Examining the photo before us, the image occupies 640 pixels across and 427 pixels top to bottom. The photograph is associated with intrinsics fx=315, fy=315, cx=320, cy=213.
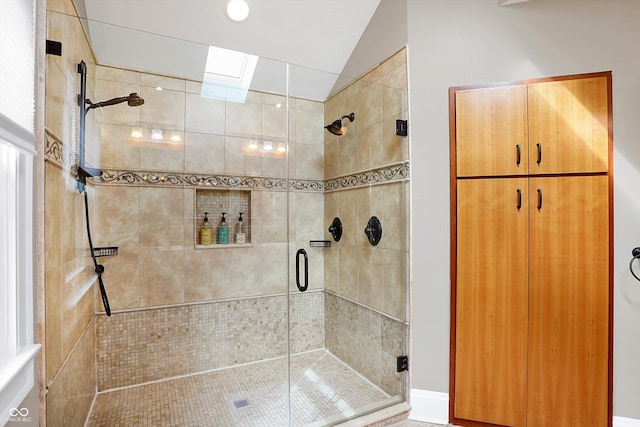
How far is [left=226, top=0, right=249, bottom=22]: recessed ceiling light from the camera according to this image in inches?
86.4

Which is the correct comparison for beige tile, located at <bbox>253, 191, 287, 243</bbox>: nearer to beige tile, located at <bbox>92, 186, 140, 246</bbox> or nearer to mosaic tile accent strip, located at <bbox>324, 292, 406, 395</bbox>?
mosaic tile accent strip, located at <bbox>324, 292, 406, 395</bbox>

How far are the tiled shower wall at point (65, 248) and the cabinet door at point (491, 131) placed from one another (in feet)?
6.80

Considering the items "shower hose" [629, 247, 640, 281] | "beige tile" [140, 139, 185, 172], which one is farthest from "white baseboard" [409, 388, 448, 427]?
"beige tile" [140, 139, 185, 172]

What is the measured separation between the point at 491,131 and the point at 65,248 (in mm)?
2359

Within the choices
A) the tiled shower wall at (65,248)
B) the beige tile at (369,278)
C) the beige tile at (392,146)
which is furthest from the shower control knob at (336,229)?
the tiled shower wall at (65,248)

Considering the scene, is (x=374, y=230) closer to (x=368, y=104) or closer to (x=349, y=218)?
(x=349, y=218)

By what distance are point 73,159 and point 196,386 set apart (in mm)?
1626

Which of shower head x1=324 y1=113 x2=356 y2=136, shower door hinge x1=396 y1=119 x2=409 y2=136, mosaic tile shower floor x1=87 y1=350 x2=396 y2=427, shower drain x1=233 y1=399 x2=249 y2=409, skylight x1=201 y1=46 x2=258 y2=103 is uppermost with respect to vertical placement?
skylight x1=201 y1=46 x2=258 y2=103

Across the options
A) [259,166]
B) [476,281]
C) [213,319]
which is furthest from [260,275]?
[476,281]

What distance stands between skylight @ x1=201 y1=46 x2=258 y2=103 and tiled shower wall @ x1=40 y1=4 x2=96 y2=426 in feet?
2.23

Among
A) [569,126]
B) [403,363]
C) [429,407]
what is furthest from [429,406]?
[569,126]

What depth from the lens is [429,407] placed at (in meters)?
1.94

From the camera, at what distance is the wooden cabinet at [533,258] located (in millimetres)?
1680

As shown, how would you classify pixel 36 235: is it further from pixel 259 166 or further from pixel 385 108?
pixel 385 108
